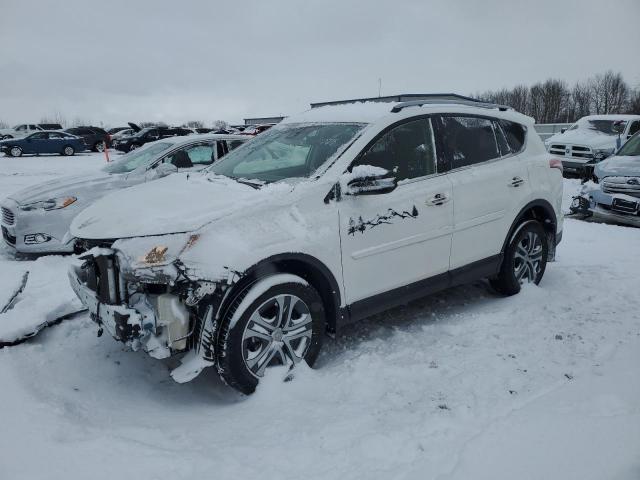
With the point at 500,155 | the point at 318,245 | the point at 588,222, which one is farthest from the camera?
the point at 588,222

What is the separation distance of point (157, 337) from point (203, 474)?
82 centimetres

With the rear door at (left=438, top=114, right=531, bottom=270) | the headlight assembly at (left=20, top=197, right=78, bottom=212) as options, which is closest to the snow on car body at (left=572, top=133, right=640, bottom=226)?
the rear door at (left=438, top=114, right=531, bottom=270)

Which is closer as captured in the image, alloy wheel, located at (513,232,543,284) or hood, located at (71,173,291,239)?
hood, located at (71,173,291,239)

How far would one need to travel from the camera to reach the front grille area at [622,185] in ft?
25.4

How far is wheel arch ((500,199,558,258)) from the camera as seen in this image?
15.1 ft

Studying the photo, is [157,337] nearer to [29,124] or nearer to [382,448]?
[382,448]

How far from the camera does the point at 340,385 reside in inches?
129

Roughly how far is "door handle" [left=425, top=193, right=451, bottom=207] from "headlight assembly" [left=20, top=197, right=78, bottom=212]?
4628 mm

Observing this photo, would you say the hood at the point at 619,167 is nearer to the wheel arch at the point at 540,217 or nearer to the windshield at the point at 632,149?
the windshield at the point at 632,149

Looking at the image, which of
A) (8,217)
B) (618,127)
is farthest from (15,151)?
(618,127)

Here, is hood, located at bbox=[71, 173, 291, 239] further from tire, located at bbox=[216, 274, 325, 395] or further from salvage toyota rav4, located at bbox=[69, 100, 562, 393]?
tire, located at bbox=[216, 274, 325, 395]

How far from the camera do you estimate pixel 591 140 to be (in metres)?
13.4

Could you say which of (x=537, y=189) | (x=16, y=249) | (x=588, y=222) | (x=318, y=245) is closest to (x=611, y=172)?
(x=588, y=222)

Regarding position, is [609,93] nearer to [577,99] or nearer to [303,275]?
[577,99]
